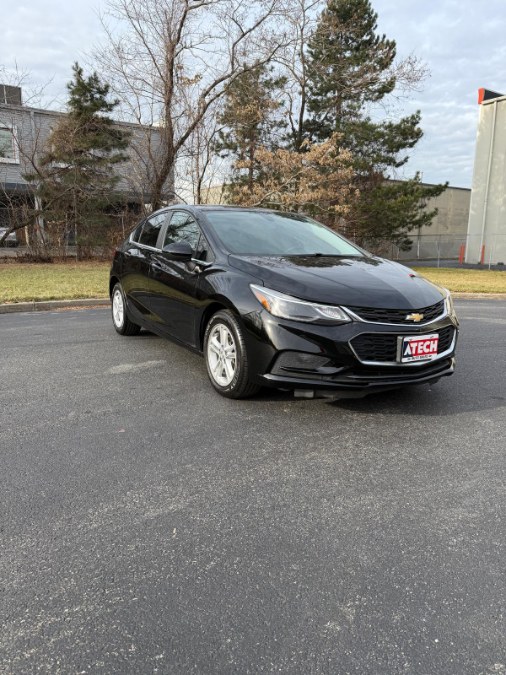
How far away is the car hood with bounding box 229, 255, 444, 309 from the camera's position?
3537mm

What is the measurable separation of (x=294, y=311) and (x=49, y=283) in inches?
416

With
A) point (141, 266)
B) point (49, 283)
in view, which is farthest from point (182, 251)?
point (49, 283)

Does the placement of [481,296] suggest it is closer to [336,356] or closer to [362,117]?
[336,356]

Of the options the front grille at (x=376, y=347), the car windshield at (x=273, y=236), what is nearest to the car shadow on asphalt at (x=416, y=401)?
the front grille at (x=376, y=347)

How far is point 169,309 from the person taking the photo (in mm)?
4934

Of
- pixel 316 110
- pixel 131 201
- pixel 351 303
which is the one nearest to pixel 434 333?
pixel 351 303

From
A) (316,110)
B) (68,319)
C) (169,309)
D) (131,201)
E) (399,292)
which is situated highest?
(316,110)

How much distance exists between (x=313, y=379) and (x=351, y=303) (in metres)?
0.58

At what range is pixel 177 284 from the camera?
4.72 metres

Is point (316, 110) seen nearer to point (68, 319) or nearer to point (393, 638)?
point (68, 319)

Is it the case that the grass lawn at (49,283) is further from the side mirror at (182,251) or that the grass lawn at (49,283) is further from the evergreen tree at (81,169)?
the side mirror at (182,251)

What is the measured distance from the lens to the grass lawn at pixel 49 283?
33.1ft

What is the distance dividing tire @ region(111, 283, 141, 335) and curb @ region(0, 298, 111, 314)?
3.19 metres

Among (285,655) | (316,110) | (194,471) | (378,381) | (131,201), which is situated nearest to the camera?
(285,655)
